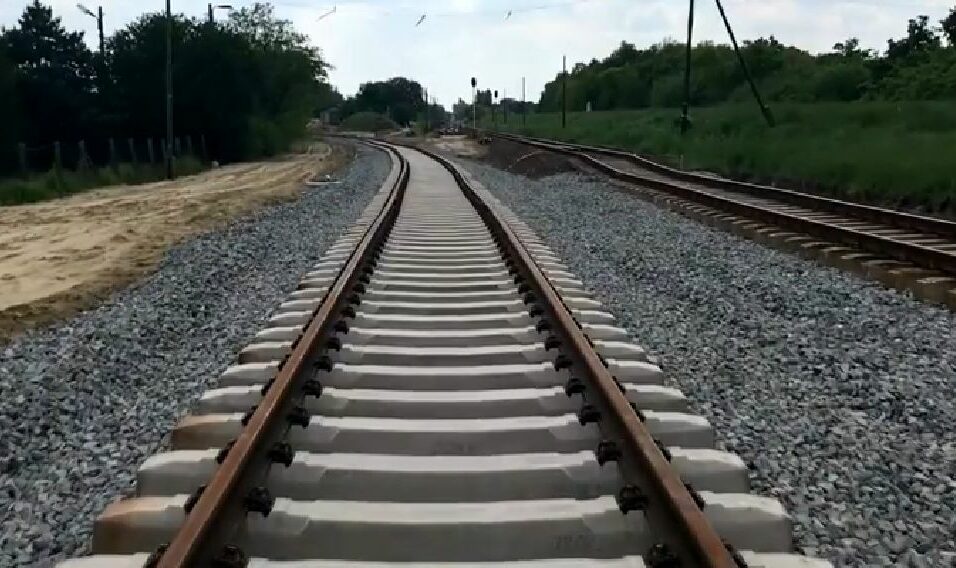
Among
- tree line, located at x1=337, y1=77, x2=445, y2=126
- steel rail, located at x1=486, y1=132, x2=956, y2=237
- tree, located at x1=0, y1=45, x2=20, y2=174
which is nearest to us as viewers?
steel rail, located at x1=486, y1=132, x2=956, y2=237

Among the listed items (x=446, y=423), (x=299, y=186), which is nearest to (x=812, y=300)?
(x=446, y=423)

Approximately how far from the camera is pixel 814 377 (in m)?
5.83

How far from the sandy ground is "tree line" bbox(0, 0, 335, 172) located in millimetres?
16884

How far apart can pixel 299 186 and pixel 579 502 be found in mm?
21970

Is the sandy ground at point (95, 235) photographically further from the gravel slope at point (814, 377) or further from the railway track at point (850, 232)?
the railway track at point (850, 232)

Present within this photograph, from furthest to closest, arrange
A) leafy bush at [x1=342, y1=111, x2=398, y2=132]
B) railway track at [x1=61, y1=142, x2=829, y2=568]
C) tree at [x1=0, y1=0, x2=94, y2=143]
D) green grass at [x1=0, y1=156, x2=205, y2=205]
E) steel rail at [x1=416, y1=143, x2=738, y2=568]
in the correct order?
leafy bush at [x1=342, y1=111, x2=398, y2=132]
tree at [x1=0, y1=0, x2=94, y2=143]
green grass at [x1=0, y1=156, x2=205, y2=205]
railway track at [x1=61, y1=142, x2=829, y2=568]
steel rail at [x1=416, y1=143, x2=738, y2=568]

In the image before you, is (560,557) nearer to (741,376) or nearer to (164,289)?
(741,376)

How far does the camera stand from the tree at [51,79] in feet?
149

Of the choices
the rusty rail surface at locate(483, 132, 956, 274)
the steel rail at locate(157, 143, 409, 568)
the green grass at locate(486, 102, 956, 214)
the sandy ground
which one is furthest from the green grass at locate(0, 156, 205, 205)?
the steel rail at locate(157, 143, 409, 568)

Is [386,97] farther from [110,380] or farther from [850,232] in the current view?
[110,380]

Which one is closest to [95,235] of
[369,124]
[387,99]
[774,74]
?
[774,74]

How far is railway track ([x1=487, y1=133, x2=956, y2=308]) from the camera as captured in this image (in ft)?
29.0

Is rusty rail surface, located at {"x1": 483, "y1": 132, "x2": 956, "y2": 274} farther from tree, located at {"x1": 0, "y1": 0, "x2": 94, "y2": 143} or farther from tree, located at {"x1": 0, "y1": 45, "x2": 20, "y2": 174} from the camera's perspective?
tree, located at {"x1": 0, "y1": 0, "x2": 94, "y2": 143}

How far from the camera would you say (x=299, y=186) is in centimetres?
2467
